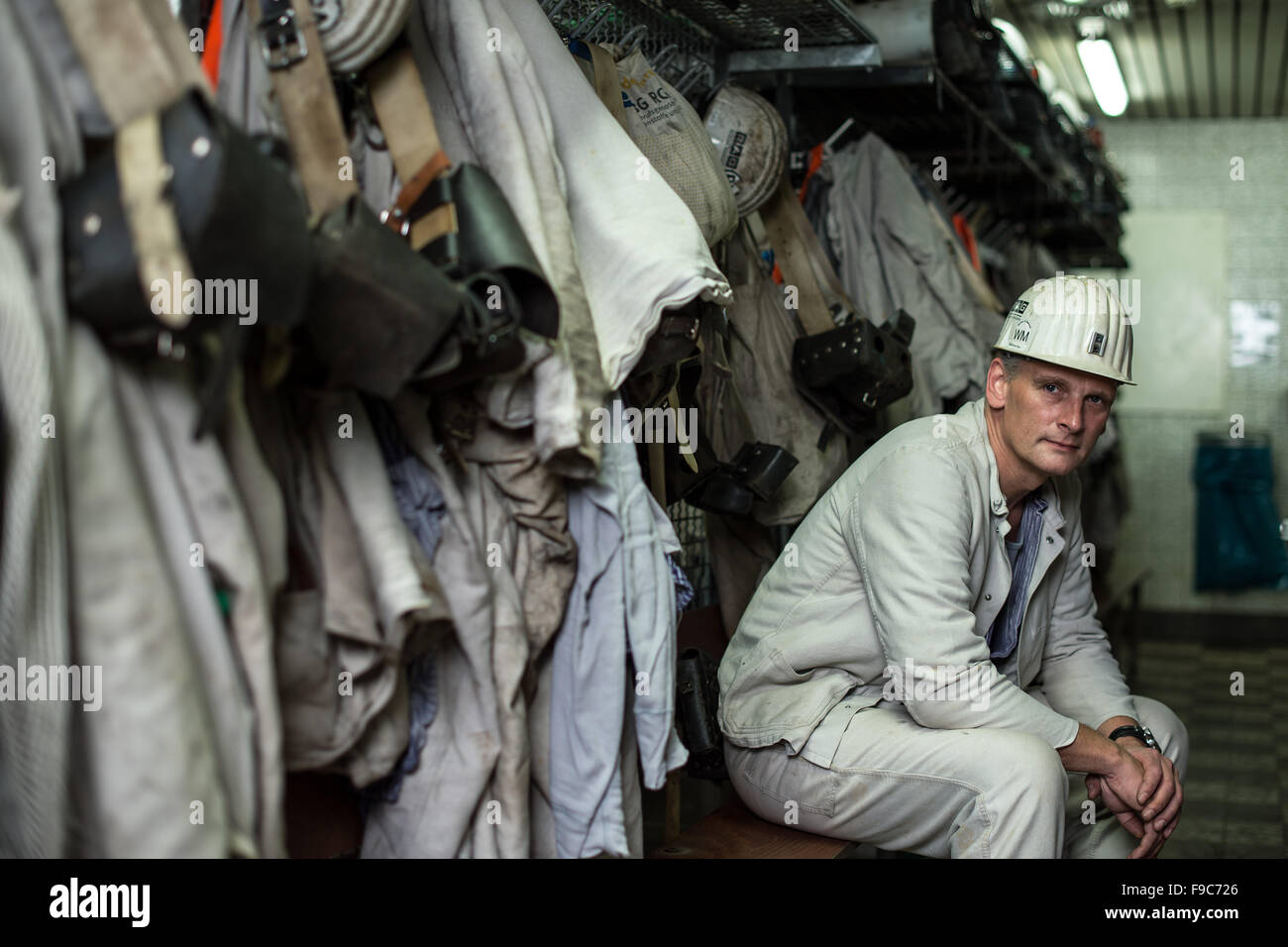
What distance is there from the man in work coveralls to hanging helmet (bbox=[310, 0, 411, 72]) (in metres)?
1.22

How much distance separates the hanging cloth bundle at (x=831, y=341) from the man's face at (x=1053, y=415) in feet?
1.77

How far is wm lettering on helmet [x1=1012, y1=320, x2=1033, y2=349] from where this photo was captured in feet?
7.75

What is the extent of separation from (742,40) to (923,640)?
73.4 inches

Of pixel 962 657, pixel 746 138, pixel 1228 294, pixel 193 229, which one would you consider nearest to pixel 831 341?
pixel 746 138

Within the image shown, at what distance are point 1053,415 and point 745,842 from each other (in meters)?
1.02

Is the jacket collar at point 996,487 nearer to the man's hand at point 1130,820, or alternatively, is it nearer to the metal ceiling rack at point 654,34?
the man's hand at point 1130,820

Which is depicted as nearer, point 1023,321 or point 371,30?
point 371,30

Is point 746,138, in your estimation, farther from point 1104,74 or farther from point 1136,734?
point 1104,74

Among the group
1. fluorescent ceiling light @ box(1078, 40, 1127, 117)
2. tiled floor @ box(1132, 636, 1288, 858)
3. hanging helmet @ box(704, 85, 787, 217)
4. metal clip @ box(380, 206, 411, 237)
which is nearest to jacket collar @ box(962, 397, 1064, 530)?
hanging helmet @ box(704, 85, 787, 217)

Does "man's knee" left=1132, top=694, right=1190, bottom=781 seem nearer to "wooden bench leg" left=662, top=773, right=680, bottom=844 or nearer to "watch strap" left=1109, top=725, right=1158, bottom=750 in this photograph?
"watch strap" left=1109, top=725, right=1158, bottom=750

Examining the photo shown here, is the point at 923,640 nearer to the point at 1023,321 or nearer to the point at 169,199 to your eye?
the point at 1023,321

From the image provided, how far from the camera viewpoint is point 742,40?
10.6 feet

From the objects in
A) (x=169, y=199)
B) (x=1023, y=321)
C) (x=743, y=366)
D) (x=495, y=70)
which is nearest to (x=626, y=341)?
(x=495, y=70)

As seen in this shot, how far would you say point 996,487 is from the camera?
2.36 metres
